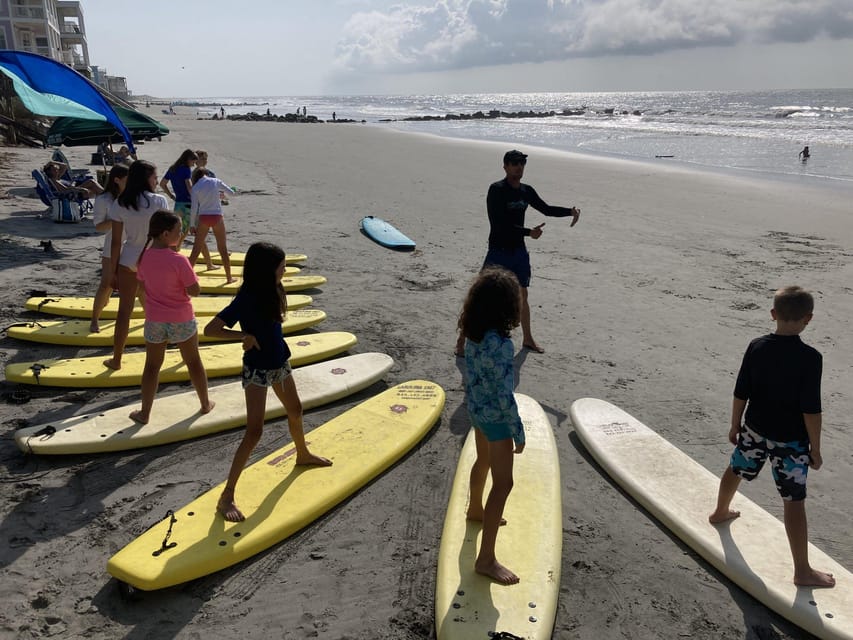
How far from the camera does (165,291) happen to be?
4.16m

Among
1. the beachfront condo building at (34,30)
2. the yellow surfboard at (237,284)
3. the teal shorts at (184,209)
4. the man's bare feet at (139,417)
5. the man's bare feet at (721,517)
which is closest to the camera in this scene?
the man's bare feet at (721,517)

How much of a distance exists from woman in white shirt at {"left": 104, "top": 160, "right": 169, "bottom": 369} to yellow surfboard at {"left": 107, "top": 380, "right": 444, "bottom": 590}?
1746mm

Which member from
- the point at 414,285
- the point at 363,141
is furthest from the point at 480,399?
the point at 363,141

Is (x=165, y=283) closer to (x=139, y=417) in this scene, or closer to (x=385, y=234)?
(x=139, y=417)

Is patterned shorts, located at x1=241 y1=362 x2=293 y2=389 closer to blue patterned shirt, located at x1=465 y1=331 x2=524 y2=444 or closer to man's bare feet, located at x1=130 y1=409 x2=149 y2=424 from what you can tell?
blue patterned shirt, located at x1=465 y1=331 x2=524 y2=444

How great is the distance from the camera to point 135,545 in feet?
10.6

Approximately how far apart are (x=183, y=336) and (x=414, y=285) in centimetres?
444

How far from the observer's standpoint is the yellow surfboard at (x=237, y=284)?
7.65 meters

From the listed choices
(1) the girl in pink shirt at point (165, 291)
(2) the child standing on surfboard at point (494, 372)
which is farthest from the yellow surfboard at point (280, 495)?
(2) the child standing on surfboard at point (494, 372)

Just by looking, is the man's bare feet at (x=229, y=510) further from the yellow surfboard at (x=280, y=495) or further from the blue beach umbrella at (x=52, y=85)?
the blue beach umbrella at (x=52, y=85)

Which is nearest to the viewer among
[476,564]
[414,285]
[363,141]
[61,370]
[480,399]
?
[480,399]

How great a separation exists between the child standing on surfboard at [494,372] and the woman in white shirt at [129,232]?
3362mm

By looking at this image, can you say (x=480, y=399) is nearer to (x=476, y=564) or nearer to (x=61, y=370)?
(x=476, y=564)

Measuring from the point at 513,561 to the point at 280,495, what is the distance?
1.48 metres
